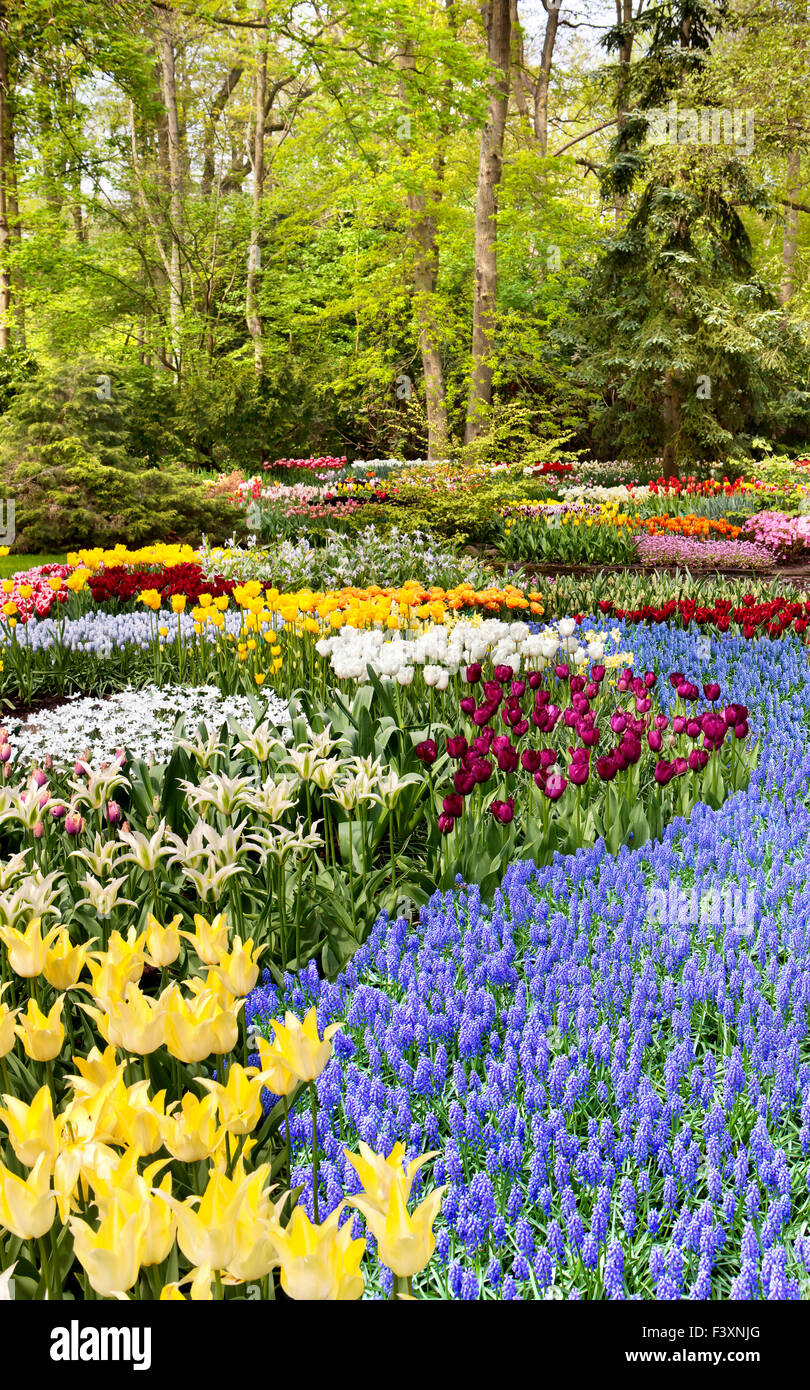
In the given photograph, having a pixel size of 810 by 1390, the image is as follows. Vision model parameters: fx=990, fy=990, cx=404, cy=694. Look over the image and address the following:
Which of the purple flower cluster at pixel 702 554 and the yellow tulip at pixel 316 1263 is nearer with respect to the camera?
the yellow tulip at pixel 316 1263

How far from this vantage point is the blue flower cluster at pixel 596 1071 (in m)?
1.56

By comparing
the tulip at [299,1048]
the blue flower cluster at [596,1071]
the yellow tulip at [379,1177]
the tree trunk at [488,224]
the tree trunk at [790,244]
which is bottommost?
the blue flower cluster at [596,1071]

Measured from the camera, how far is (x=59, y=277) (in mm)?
21547

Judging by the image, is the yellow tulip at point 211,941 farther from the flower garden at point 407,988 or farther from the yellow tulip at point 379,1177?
the yellow tulip at point 379,1177

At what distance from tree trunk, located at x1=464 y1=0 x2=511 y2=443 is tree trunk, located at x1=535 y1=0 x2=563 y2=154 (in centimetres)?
957

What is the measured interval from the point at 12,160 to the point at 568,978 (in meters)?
20.7

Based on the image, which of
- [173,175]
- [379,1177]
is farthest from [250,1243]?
[173,175]

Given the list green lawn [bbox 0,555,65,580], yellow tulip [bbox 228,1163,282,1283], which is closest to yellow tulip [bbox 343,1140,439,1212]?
yellow tulip [bbox 228,1163,282,1283]

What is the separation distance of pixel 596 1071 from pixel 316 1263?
1.16m

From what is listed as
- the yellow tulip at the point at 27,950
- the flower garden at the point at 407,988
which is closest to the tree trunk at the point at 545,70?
the flower garden at the point at 407,988

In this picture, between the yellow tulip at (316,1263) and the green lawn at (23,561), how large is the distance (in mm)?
9867

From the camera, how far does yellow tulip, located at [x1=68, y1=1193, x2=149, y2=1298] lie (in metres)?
1.01

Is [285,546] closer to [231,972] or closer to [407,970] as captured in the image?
[407,970]
